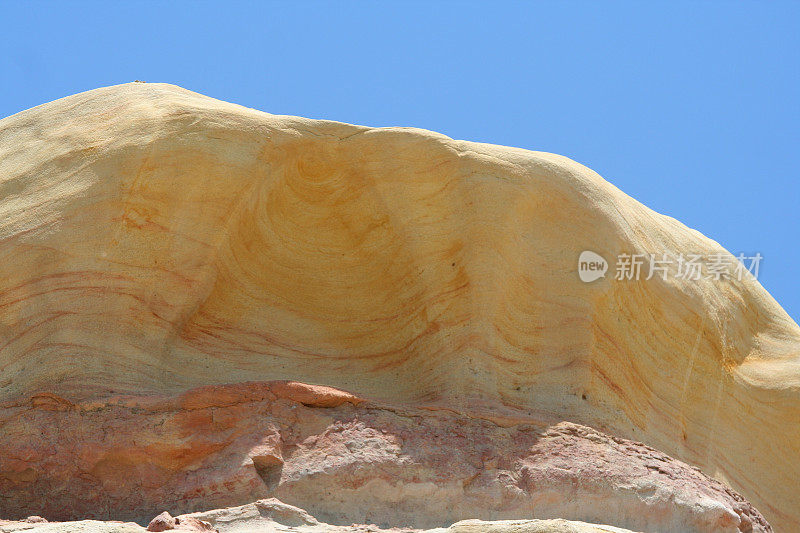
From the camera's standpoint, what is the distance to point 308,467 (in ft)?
25.8

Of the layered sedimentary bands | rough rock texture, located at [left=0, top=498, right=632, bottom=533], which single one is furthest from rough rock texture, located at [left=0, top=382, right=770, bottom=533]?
rough rock texture, located at [left=0, top=498, right=632, bottom=533]

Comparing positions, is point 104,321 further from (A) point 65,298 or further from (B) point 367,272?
(B) point 367,272

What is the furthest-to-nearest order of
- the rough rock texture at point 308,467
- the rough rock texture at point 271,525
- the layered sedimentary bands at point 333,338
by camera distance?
the layered sedimentary bands at point 333,338 → the rough rock texture at point 308,467 → the rough rock texture at point 271,525

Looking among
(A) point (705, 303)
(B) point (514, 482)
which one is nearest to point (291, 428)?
(B) point (514, 482)

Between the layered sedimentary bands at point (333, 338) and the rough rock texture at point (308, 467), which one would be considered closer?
the rough rock texture at point (308, 467)

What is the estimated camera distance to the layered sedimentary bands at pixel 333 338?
313 inches

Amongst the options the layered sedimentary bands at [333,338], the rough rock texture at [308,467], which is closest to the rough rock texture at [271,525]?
the layered sedimentary bands at [333,338]

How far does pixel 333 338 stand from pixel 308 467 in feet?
5.42

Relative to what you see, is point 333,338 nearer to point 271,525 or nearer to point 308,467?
point 308,467

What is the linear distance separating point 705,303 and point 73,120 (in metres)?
5.58

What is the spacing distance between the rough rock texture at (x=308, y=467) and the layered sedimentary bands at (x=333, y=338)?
16 millimetres

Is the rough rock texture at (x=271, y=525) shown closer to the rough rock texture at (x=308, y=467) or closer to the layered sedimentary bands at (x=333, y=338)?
the layered sedimentary bands at (x=333, y=338)

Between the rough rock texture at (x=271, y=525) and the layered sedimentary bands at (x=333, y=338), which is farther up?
the layered sedimentary bands at (x=333, y=338)

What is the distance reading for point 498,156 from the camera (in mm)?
9430
